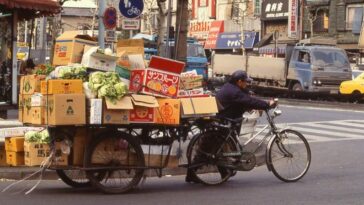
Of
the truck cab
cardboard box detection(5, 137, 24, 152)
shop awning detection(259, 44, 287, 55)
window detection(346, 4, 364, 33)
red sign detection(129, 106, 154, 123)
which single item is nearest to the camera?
red sign detection(129, 106, 154, 123)

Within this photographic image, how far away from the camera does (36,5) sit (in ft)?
59.0

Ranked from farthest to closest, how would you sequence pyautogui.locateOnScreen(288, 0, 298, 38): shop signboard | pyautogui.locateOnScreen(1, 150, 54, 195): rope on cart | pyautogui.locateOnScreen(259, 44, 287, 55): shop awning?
pyautogui.locateOnScreen(288, 0, 298, 38): shop signboard < pyautogui.locateOnScreen(259, 44, 287, 55): shop awning < pyautogui.locateOnScreen(1, 150, 54, 195): rope on cart

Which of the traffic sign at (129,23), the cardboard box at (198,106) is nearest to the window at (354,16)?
the traffic sign at (129,23)

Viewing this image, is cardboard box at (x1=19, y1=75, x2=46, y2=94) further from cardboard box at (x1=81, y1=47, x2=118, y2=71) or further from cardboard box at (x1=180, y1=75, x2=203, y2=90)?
cardboard box at (x1=180, y1=75, x2=203, y2=90)

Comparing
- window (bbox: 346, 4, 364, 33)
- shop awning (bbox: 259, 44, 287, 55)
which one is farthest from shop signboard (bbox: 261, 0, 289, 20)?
shop awning (bbox: 259, 44, 287, 55)

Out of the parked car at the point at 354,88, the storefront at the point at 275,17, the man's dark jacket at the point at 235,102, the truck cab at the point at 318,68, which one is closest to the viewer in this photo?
the man's dark jacket at the point at 235,102

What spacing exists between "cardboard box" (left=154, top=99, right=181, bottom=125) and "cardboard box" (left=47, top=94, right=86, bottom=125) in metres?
1.05

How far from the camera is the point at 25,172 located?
11.2 metres

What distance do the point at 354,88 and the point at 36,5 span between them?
17.6 m

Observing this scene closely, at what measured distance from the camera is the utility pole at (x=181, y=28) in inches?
795

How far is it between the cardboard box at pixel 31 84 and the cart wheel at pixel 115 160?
109 centimetres

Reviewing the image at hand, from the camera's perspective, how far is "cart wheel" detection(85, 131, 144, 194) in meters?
9.51

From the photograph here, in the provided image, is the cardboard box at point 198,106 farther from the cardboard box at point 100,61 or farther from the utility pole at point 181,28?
the utility pole at point 181,28

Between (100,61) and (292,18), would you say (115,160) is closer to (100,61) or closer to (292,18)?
(100,61)
